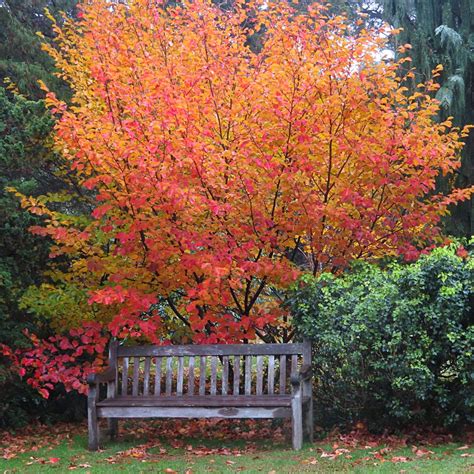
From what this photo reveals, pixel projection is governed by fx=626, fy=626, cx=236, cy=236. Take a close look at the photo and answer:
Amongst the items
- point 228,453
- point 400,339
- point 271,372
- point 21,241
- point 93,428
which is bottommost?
point 228,453

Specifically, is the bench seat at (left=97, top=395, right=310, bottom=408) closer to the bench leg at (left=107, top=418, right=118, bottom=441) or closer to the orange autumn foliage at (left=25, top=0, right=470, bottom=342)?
the bench leg at (left=107, top=418, right=118, bottom=441)

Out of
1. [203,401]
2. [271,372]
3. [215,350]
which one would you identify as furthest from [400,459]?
[215,350]

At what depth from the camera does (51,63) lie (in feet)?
29.1

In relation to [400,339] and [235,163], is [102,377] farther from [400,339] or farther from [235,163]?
[400,339]

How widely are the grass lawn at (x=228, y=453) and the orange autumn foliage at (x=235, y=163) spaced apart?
1060 millimetres

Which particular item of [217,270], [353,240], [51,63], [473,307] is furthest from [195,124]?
[51,63]

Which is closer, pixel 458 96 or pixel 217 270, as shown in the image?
pixel 217 270

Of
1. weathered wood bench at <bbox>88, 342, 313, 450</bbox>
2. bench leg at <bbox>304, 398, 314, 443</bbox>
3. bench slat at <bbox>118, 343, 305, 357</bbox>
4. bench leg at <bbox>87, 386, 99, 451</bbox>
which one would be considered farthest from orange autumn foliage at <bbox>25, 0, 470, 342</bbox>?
bench leg at <bbox>304, 398, 314, 443</bbox>

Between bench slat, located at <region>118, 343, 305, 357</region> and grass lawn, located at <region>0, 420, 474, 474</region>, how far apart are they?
86 centimetres

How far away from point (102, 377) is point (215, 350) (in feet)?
3.70

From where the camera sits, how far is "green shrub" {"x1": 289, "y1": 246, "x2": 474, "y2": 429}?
17.2 ft

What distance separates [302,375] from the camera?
5.72 m

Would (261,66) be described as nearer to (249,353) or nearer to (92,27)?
(92,27)

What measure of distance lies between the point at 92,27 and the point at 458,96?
17.7ft
